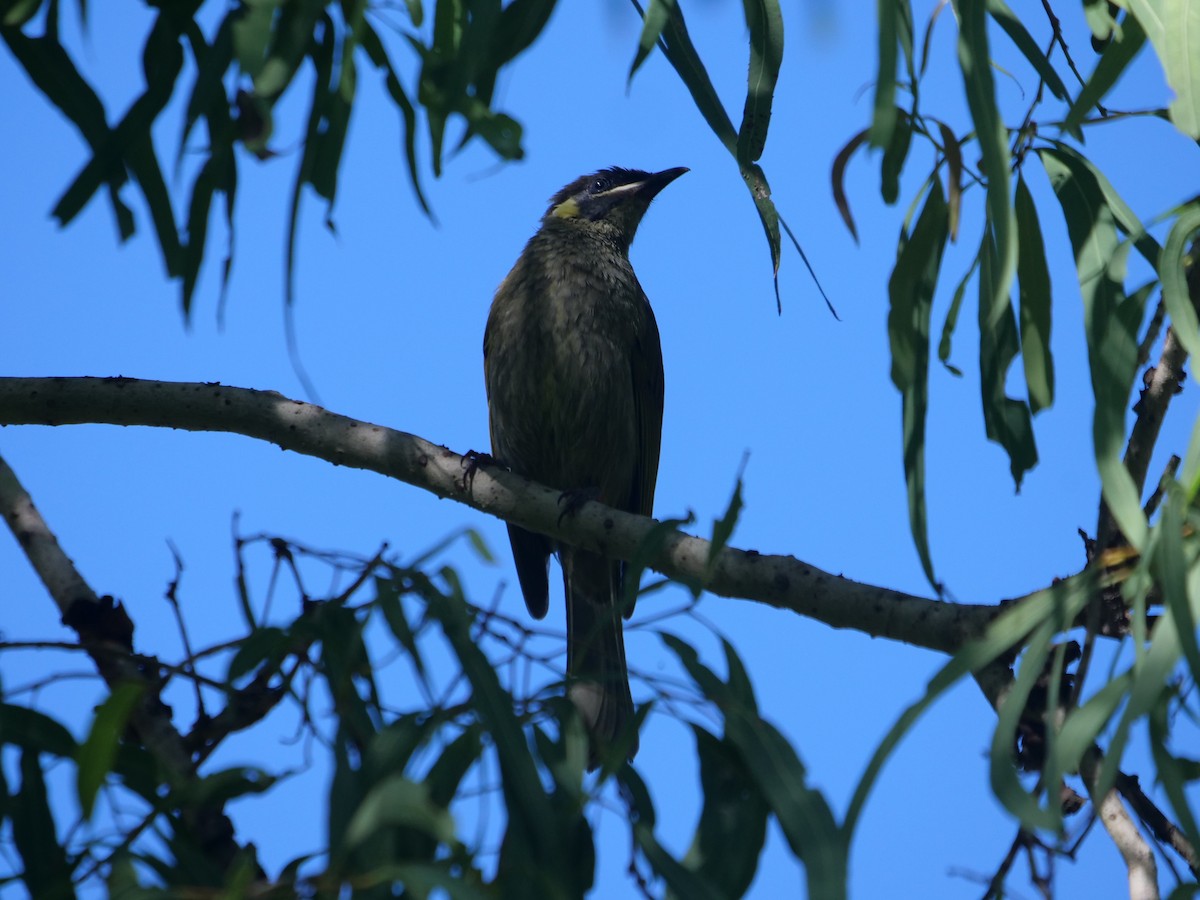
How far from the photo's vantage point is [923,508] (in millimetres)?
2150

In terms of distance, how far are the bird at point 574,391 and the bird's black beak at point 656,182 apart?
57 centimetres

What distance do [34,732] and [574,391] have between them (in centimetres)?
324

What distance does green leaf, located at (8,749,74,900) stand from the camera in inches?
75.6

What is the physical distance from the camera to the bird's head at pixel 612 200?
589 cm

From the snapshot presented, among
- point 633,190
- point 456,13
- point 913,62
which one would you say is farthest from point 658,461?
point 913,62

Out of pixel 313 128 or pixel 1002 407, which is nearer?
pixel 313 128

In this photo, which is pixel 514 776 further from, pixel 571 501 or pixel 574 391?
→ pixel 574 391

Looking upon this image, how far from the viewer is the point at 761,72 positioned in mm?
2631

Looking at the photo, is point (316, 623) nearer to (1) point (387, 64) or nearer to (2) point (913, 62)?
(1) point (387, 64)

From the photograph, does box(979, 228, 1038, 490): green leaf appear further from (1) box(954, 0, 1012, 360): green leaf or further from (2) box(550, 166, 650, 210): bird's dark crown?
(2) box(550, 166, 650, 210): bird's dark crown

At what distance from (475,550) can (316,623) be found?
1.06ft

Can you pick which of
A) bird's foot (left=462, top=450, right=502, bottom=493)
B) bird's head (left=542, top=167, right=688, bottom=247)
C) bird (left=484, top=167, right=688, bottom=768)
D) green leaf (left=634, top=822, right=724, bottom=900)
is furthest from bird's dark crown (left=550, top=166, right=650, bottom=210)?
green leaf (left=634, top=822, right=724, bottom=900)

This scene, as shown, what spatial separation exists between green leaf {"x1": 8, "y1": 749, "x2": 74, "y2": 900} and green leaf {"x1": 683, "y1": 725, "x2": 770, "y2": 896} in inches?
37.9

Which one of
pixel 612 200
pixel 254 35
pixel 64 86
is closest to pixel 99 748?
pixel 254 35
